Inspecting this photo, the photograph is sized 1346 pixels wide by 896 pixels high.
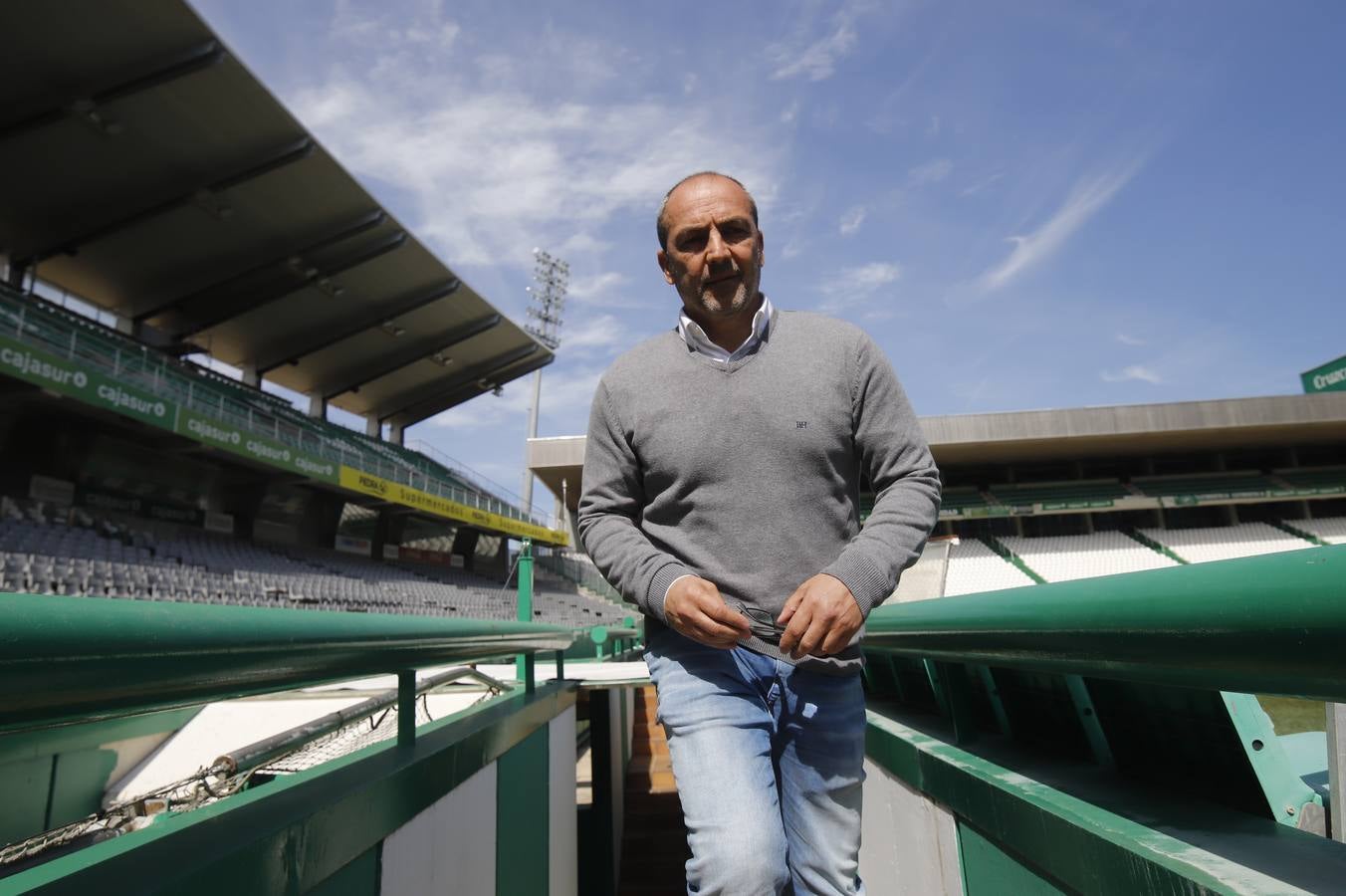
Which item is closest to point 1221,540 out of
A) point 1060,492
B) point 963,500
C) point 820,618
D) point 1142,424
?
point 1142,424

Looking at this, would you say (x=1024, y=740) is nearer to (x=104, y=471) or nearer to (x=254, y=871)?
(x=254, y=871)

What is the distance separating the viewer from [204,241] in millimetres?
16812

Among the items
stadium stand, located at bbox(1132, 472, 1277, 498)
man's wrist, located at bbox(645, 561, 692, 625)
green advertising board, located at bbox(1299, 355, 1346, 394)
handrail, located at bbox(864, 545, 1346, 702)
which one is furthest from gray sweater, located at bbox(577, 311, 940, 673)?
green advertising board, located at bbox(1299, 355, 1346, 394)

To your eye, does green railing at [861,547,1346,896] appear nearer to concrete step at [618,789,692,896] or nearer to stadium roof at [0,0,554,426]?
concrete step at [618,789,692,896]

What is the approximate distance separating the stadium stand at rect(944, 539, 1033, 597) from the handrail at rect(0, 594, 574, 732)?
23492mm

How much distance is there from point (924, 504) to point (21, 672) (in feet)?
3.85

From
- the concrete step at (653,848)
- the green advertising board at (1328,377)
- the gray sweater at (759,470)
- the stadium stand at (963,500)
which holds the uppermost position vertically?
the green advertising board at (1328,377)

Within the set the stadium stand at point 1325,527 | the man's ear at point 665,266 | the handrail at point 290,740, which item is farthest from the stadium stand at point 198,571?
the stadium stand at point 1325,527

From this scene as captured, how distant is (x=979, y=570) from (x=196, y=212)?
77.6 ft

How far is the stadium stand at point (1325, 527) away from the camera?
25102mm

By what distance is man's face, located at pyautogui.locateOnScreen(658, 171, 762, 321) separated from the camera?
1.42 metres

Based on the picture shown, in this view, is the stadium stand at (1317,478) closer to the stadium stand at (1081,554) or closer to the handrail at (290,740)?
the stadium stand at (1081,554)

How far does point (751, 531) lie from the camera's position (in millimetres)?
1328

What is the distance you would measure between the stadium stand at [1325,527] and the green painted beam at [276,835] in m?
32.0
